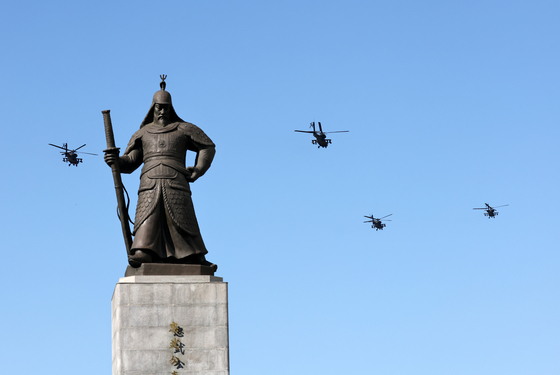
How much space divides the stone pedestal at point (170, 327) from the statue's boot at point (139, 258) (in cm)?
30

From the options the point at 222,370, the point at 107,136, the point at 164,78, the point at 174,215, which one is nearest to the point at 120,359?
the point at 222,370

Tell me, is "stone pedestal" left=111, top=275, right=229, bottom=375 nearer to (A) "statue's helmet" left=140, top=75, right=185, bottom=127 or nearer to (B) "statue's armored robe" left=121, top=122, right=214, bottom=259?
(B) "statue's armored robe" left=121, top=122, right=214, bottom=259

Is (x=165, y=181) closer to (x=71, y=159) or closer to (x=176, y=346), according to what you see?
(x=176, y=346)

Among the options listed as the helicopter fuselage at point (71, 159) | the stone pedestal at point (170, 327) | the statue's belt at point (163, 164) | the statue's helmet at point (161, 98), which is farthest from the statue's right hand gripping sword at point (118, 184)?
the helicopter fuselage at point (71, 159)

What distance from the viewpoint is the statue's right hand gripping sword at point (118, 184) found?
16.3 m

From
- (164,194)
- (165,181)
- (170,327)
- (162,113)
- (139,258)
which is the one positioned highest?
(162,113)

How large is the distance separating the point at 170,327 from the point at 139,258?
1399 mm

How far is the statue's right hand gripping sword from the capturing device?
16.3 m

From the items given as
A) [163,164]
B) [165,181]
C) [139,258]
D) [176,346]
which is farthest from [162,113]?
[176,346]

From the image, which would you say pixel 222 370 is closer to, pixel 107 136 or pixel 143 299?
pixel 143 299

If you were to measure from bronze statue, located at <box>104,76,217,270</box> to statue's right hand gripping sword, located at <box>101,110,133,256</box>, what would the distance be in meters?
0.07

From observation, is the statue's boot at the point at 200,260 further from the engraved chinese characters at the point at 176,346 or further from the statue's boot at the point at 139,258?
the engraved chinese characters at the point at 176,346

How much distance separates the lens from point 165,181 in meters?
16.4

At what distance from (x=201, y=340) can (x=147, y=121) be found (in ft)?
14.9
